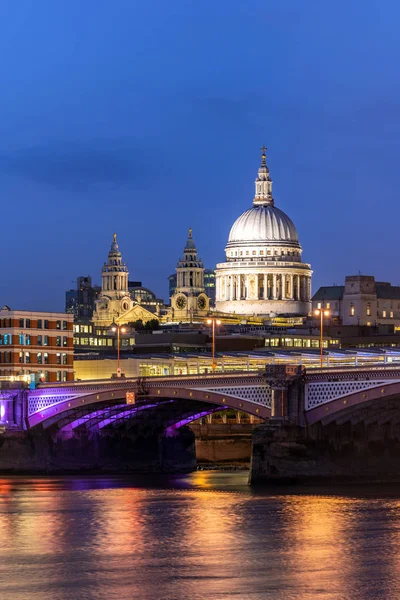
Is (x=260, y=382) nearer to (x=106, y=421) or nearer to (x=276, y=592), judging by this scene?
(x=106, y=421)

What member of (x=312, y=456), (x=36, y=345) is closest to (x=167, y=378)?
(x=312, y=456)

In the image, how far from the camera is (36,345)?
125m

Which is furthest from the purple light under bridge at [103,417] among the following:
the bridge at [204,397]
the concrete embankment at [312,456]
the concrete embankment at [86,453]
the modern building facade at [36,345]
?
the modern building facade at [36,345]

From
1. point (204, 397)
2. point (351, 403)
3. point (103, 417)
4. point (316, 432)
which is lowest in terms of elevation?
point (316, 432)

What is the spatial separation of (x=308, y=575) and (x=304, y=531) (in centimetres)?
1054

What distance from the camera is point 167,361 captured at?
135 meters

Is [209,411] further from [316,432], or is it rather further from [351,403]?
[351,403]

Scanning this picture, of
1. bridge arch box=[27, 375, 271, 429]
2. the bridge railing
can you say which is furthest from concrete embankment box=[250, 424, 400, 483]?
the bridge railing

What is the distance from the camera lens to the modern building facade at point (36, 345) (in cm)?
12325

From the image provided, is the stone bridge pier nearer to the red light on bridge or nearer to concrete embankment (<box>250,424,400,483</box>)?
concrete embankment (<box>250,424,400,483</box>)

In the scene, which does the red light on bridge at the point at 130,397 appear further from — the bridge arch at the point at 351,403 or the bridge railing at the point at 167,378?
the bridge arch at the point at 351,403

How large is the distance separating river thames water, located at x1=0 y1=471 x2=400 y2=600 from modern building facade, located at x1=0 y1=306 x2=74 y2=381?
31.5m

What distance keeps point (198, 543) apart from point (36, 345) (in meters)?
58.6

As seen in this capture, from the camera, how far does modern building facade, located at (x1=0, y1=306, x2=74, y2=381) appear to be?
12325 cm
